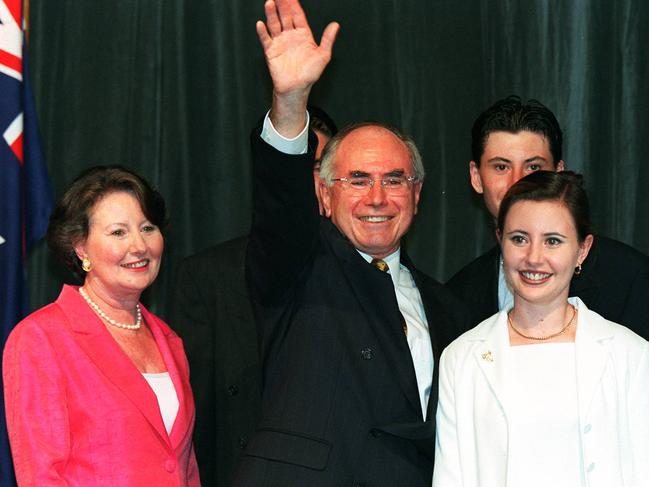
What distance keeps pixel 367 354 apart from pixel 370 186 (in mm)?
545

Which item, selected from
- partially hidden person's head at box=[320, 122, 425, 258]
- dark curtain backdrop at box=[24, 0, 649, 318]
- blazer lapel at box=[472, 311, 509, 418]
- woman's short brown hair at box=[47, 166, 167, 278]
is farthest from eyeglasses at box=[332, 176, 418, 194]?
dark curtain backdrop at box=[24, 0, 649, 318]

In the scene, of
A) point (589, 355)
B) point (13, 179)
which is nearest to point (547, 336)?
point (589, 355)

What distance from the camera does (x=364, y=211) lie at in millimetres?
3127

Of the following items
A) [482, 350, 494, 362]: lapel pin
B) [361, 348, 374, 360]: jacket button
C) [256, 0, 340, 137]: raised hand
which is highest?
[256, 0, 340, 137]: raised hand

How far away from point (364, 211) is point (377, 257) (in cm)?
18

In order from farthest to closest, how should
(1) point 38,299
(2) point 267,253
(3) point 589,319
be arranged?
(1) point 38,299 → (3) point 589,319 → (2) point 267,253

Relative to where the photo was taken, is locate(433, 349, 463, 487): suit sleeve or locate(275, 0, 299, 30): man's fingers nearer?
locate(275, 0, 299, 30): man's fingers

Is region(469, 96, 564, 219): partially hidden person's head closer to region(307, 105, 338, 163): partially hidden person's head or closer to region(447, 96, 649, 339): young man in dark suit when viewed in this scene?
region(447, 96, 649, 339): young man in dark suit

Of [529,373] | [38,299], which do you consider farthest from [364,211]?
[38,299]

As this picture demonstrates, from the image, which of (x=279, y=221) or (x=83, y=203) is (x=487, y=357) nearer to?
(x=279, y=221)

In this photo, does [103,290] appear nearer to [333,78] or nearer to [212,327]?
[212,327]

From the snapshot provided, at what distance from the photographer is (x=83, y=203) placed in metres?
3.21

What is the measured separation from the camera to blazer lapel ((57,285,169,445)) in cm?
304

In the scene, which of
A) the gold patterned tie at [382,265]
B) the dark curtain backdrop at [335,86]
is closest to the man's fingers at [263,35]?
the gold patterned tie at [382,265]
